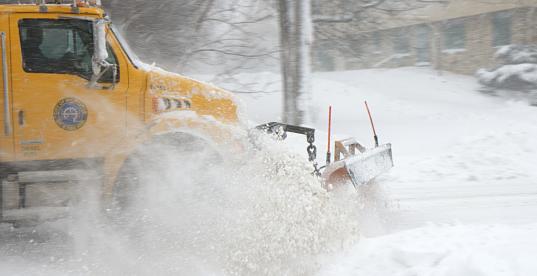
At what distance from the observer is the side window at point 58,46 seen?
193 inches

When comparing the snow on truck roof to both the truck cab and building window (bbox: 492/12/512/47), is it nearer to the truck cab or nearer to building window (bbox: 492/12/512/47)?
the truck cab

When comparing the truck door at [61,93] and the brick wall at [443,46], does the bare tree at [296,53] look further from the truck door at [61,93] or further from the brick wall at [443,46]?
the truck door at [61,93]

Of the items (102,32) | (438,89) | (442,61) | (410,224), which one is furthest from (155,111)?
(442,61)

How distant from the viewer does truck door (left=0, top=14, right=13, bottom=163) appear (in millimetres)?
4766

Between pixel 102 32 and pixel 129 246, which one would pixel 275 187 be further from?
pixel 102 32

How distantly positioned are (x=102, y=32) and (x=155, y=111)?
0.88 meters

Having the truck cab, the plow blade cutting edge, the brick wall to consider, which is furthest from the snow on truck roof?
the brick wall

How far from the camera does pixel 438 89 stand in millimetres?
21172

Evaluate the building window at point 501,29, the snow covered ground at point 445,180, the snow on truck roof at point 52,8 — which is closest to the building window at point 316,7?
the snow covered ground at point 445,180

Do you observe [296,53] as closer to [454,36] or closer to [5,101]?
[5,101]

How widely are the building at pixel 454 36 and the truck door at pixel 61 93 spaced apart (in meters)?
12.2

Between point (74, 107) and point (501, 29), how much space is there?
2210 centimetres

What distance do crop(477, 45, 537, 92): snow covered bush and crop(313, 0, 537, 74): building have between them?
0.83m

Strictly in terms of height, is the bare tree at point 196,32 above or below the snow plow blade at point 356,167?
above
